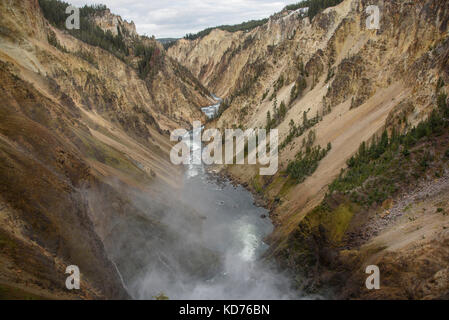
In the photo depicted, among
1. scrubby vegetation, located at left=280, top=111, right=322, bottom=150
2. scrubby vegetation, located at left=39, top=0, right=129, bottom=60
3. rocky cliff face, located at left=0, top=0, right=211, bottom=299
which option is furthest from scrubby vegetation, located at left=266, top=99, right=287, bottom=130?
scrubby vegetation, located at left=39, top=0, right=129, bottom=60

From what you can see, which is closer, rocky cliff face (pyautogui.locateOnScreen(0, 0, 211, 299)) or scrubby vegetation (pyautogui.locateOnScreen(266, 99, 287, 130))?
rocky cliff face (pyautogui.locateOnScreen(0, 0, 211, 299))

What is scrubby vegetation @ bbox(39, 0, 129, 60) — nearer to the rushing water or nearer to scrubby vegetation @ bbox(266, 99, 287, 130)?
scrubby vegetation @ bbox(266, 99, 287, 130)

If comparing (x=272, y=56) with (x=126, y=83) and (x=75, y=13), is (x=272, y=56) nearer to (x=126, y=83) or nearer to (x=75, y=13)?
(x=126, y=83)

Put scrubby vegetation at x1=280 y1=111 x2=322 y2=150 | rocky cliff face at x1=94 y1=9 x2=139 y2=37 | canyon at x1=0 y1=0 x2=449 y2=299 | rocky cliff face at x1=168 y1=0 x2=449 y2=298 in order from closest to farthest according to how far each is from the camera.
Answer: canyon at x1=0 y1=0 x2=449 y2=299
rocky cliff face at x1=168 y1=0 x2=449 y2=298
scrubby vegetation at x1=280 y1=111 x2=322 y2=150
rocky cliff face at x1=94 y1=9 x2=139 y2=37

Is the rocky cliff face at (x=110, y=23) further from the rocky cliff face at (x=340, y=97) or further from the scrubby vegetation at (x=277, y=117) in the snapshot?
the scrubby vegetation at (x=277, y=117)

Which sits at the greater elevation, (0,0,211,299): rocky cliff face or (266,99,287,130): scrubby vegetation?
(266,99,287,130): scrubby vegetation

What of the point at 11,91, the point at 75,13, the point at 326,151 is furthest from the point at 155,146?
the point at 75,13

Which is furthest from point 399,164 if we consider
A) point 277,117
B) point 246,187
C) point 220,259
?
point 277,117

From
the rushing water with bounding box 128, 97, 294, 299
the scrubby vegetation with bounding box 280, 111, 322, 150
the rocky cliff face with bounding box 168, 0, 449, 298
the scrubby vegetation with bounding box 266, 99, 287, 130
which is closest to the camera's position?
the rushing water with bounding box 128, 97, 294, 299
